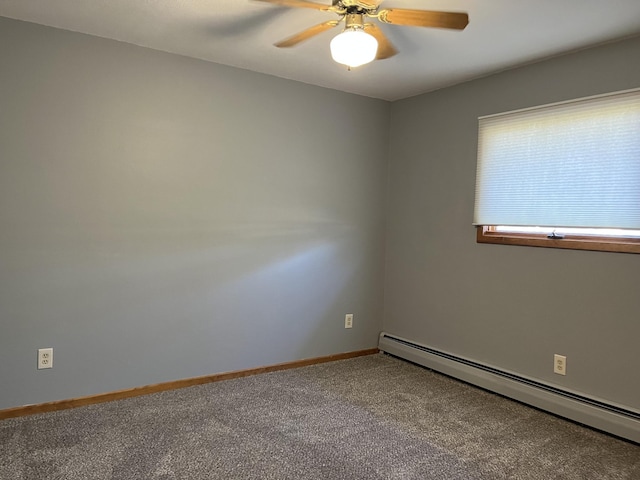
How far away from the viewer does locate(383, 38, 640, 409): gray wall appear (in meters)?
2.59

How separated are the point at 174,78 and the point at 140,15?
59 cm

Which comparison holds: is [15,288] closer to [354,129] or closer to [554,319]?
[354,129]

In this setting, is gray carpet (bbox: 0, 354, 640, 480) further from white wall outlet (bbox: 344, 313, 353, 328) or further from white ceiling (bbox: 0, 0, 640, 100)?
white ceiling (bbox: 0, 0, 640, 100)

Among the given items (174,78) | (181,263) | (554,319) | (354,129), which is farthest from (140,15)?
(554,319)

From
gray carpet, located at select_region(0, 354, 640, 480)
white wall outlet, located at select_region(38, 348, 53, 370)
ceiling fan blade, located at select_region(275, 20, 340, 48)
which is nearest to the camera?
ceiling fan blade, located at select_region(275, 20, 340, 48)

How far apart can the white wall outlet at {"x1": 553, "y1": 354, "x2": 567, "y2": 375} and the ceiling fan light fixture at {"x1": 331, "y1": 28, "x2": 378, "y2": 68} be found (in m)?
2.18

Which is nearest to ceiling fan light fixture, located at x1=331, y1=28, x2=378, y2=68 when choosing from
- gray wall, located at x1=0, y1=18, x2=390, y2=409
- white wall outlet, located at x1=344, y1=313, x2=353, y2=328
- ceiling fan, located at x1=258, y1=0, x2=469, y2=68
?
ceiling fan, located at x1=258, y1=0, x2=469, y2=68

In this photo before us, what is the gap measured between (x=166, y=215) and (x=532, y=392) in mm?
2656

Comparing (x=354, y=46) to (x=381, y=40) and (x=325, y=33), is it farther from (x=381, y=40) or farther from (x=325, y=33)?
(x=325, y=33)

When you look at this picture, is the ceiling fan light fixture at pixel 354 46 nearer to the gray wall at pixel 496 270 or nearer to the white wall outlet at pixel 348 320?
the gray wall at pixel 496 270

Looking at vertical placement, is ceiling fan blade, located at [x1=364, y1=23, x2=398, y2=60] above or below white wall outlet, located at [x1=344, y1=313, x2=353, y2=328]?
above

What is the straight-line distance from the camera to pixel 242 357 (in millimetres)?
3363

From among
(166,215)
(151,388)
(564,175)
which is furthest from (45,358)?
(564,175)

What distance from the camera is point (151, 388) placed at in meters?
2.99
